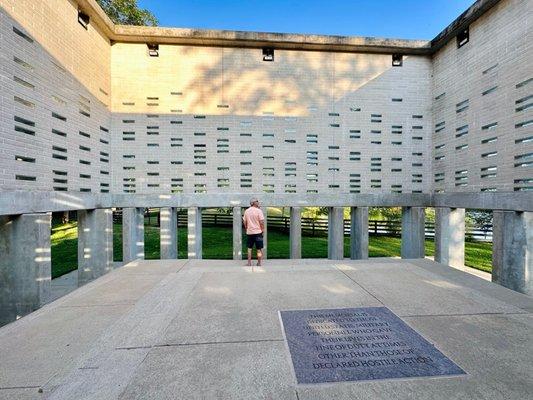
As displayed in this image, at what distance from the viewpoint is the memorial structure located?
7602mm

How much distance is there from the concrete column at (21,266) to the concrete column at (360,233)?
9.24 metres

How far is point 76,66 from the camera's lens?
7.34 m

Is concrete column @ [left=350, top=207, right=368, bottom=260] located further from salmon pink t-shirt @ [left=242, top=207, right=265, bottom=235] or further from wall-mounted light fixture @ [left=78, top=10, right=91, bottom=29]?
wall-mounted light fixture @ [left=78, top=10, right=91, bottom=29]

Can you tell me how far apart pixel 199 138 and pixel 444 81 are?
9005 millimetres

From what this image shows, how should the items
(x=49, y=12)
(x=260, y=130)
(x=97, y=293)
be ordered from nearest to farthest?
(x=97, y=293) < (x=49, y=12) < (x=260, y=130)

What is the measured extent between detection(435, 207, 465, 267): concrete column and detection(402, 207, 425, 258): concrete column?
0.75m

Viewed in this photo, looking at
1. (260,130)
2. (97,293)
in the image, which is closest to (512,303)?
(97,293)

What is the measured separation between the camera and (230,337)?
10.1 ft

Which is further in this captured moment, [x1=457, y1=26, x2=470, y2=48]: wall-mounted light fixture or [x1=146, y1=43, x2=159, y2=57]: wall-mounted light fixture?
[x1=146, y1=43, x2=159, y2=57]: wall-mounted light fixture

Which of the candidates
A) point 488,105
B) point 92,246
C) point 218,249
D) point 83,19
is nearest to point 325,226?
point 218,249

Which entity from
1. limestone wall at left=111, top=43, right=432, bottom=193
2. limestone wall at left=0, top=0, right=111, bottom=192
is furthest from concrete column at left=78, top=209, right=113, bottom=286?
limestone wall at left=111, top=43, right=432, bottom=193

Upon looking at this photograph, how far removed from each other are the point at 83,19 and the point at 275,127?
22.3 feet

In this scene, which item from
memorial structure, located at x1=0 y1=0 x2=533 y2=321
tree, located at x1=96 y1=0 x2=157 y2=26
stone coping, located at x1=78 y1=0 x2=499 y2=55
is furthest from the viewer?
A: tree, located at x1=96 y1=0 x2=157 y2=26

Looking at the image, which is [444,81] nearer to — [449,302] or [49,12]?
[449,302]
